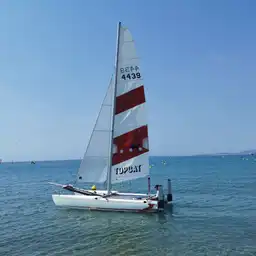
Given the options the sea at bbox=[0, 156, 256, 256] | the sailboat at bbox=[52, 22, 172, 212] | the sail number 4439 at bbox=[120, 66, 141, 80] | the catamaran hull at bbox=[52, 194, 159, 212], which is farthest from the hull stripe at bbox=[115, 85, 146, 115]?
the sea at bbox=[0, 156, 256, 256]

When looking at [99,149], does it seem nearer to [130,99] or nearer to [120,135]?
[120,135]

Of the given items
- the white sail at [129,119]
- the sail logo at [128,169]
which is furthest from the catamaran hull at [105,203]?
the sail logo at [128,169]

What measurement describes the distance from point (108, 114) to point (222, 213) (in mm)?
12793

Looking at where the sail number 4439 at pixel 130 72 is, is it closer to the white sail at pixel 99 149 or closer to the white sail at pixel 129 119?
the white sail at pixel 129 119

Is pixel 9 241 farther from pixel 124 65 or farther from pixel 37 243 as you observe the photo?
pixel 124 65

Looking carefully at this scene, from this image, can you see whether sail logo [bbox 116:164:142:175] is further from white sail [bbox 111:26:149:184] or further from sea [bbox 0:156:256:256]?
sea [bbox 0:156:256:256]

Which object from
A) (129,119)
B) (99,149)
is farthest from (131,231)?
(129,119)

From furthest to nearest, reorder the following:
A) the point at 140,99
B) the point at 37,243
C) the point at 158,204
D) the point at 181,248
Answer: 1. the point at 140,99
2. the point at 158,204
3. the point at 37,243
4. the point at 181,248

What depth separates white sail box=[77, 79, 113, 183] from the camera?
25609 millimetres

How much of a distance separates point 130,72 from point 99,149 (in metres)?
7.12

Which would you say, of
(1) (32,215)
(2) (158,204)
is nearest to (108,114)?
(2) (158,204)

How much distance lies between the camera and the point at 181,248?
1656 centimetres

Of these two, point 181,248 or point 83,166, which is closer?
point 181,248

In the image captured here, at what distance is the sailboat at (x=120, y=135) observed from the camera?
83.1 ft
